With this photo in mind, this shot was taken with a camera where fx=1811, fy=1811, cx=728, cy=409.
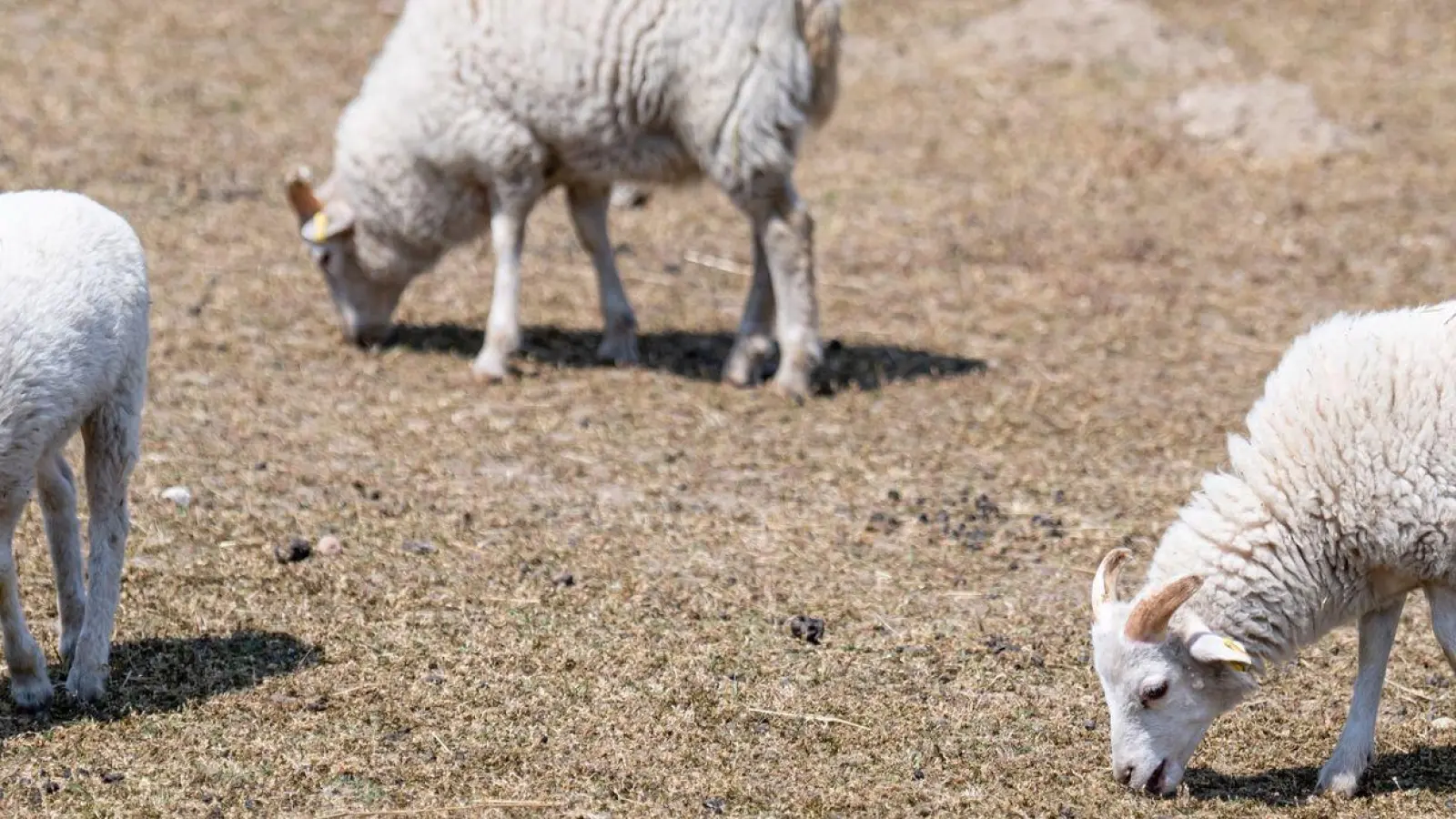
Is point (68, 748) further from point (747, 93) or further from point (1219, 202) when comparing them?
point (1219, 202)

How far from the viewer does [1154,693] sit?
16.6 ft

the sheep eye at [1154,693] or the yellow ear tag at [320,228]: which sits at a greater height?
the sheep eye at [1154,693]

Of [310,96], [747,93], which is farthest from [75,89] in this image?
[747,93]

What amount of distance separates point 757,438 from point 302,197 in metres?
3.06

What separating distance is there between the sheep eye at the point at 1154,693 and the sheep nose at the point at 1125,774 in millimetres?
190

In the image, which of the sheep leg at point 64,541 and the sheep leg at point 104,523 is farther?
the sheep leg at point 64,541

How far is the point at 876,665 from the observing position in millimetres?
6086

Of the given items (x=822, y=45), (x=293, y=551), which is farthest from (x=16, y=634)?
(x=822, y=45)

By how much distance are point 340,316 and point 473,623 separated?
A: 4.05 m

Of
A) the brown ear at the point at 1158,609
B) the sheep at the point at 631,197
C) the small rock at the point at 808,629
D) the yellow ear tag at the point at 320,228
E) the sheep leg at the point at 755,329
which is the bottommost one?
the sheep at the point at 631,197

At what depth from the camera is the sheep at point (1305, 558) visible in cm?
496

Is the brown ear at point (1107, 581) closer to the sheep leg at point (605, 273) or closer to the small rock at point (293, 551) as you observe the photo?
the small rock at point (293, 551)

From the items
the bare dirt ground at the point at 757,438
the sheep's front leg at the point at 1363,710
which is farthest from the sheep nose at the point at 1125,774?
the sheep's front leg at the point at 1363,710

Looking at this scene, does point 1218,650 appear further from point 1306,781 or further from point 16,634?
point 16,634
